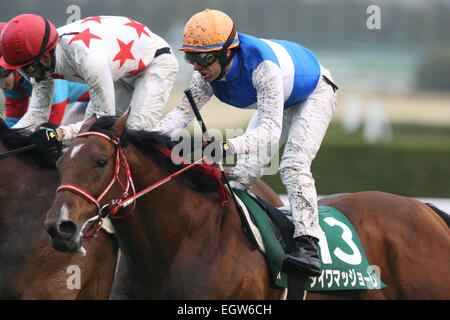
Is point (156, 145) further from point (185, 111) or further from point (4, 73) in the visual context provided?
point (4, 73)

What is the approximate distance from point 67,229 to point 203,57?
3.77 ft

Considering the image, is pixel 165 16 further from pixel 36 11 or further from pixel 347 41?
pixel 347 41

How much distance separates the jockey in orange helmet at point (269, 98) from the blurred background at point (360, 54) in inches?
218

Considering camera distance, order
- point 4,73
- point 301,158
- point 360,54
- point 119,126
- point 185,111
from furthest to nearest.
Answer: point 360,54 < point 4,73 < point 185,111 < point 301,158 < point 119,126

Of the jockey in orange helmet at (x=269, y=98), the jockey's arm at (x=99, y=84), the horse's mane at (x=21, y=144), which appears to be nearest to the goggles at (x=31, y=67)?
the jockey's arm at (x=99, y=84)

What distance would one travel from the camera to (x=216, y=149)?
3.03 metres

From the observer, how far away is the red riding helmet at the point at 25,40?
3473 millimetres

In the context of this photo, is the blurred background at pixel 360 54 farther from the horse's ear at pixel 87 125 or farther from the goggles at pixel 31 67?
the horse's ear at pixel 87 125

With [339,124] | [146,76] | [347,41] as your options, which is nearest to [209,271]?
[146,76]

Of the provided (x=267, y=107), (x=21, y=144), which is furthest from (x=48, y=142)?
(x=267, y=107)

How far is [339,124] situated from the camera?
1221cm

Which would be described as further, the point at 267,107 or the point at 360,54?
→ the point at 360,54

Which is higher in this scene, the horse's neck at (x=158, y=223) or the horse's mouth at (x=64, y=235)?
the horse's mouth at (x=64, y=235)

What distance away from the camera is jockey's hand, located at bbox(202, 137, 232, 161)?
301 centimetres
